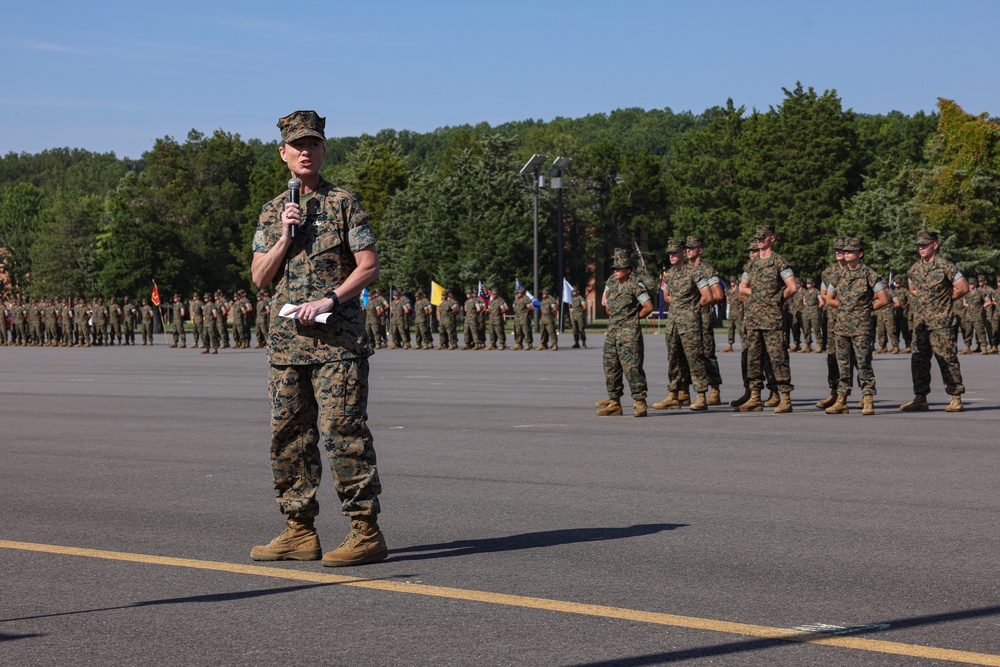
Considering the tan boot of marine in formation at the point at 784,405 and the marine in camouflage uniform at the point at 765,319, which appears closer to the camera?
the tan boot of marine in formation at the point at 784,405

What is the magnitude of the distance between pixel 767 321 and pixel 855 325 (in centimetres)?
105

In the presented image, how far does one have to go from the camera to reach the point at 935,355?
16781mm

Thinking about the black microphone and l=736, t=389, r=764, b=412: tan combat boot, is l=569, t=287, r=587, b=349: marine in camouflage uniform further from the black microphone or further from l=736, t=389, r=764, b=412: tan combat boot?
the black microphone

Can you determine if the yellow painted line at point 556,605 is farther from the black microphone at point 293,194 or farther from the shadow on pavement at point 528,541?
the black microphone at point 293,194

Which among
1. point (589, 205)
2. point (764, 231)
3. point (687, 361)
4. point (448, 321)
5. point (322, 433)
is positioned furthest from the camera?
point (589, 205)

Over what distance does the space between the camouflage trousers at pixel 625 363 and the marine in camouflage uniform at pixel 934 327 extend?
331 cm

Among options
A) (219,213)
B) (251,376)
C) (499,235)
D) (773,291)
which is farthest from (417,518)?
(219,213)

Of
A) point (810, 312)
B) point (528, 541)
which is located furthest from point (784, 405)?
point (810, 312)

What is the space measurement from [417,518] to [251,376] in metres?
20.1

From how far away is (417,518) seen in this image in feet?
28.8

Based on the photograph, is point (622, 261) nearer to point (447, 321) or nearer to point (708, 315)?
→ point (708, 315)

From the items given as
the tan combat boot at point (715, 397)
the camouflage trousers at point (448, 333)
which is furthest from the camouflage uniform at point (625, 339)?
Answer: the camouflage trousers at point (448, 333)

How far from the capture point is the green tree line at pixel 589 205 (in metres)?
75.2

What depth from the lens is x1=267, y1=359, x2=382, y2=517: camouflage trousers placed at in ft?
23.3
